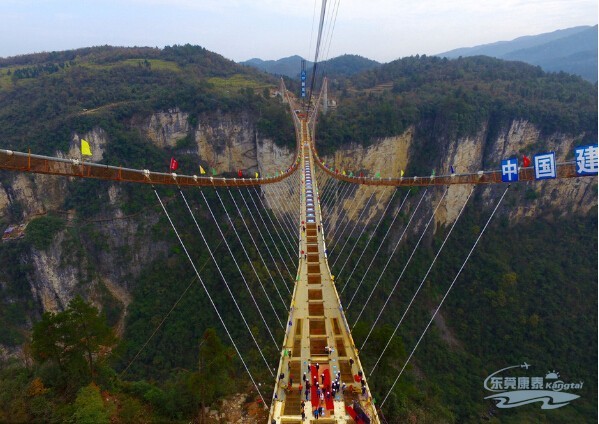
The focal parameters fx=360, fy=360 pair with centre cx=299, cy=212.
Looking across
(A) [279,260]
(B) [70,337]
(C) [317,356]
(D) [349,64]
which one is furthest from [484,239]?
(D) [349,64]

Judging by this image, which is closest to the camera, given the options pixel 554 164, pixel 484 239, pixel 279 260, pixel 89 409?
pixel 89 409

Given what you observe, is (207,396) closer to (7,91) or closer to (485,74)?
(7,91)

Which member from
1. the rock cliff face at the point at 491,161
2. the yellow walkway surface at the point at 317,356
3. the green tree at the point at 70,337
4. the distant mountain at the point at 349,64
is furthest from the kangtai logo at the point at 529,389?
the distant mountain at the point at 349,64

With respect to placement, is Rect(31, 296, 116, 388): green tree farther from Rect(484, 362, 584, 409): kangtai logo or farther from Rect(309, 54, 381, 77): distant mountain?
Rect(309, 54, 381, 77): distant mountain

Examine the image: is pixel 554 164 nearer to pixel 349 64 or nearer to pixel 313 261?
pixel 313 261

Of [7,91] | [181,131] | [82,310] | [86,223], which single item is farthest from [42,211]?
[82,310]

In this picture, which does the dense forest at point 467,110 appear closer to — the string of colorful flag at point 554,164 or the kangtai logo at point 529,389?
the kangtai logo at point 529,389

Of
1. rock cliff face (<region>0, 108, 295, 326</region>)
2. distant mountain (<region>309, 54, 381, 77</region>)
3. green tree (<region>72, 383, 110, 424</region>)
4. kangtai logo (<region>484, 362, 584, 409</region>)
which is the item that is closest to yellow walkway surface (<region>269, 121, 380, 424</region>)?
green tree (<region>72, 383, 110, 424</region>)
